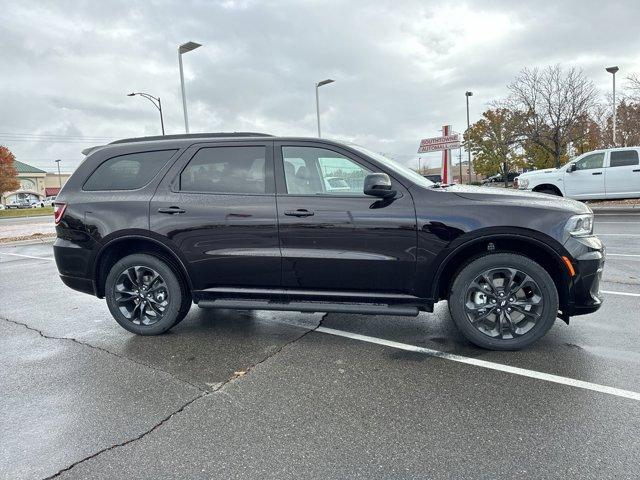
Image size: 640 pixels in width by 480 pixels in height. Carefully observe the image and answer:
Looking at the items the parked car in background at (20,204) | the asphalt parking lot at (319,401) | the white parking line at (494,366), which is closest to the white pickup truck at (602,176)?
the asphalt parking lot at (319,401)

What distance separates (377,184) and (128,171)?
8.31 ft

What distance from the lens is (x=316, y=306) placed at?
13.0 feet

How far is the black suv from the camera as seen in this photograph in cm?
363

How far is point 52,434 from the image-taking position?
2729mm

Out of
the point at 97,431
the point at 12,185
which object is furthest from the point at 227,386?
the point at 12,185

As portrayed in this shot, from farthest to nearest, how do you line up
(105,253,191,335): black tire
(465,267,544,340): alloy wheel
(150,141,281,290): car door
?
(105,253,191,335): black tire → (150,141,281,290): car door → (465,267,544,340): alloy wheel

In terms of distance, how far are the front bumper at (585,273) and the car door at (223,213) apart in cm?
245

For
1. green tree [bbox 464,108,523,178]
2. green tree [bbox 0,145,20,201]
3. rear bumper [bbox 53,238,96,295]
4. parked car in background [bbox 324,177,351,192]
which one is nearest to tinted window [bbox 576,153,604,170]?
parked car in background [bbox 324,177,351,192]

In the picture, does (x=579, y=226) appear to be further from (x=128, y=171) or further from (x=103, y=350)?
(x=103, y=350)

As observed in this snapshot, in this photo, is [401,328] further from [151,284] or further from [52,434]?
[52,434]

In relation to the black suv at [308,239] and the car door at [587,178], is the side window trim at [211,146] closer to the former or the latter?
the black suv at [308,239]

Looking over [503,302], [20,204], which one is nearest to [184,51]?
[503,302]

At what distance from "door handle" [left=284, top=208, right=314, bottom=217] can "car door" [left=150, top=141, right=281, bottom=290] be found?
0.46 ft

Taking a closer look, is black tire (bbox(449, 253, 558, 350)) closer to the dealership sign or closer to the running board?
the running board
